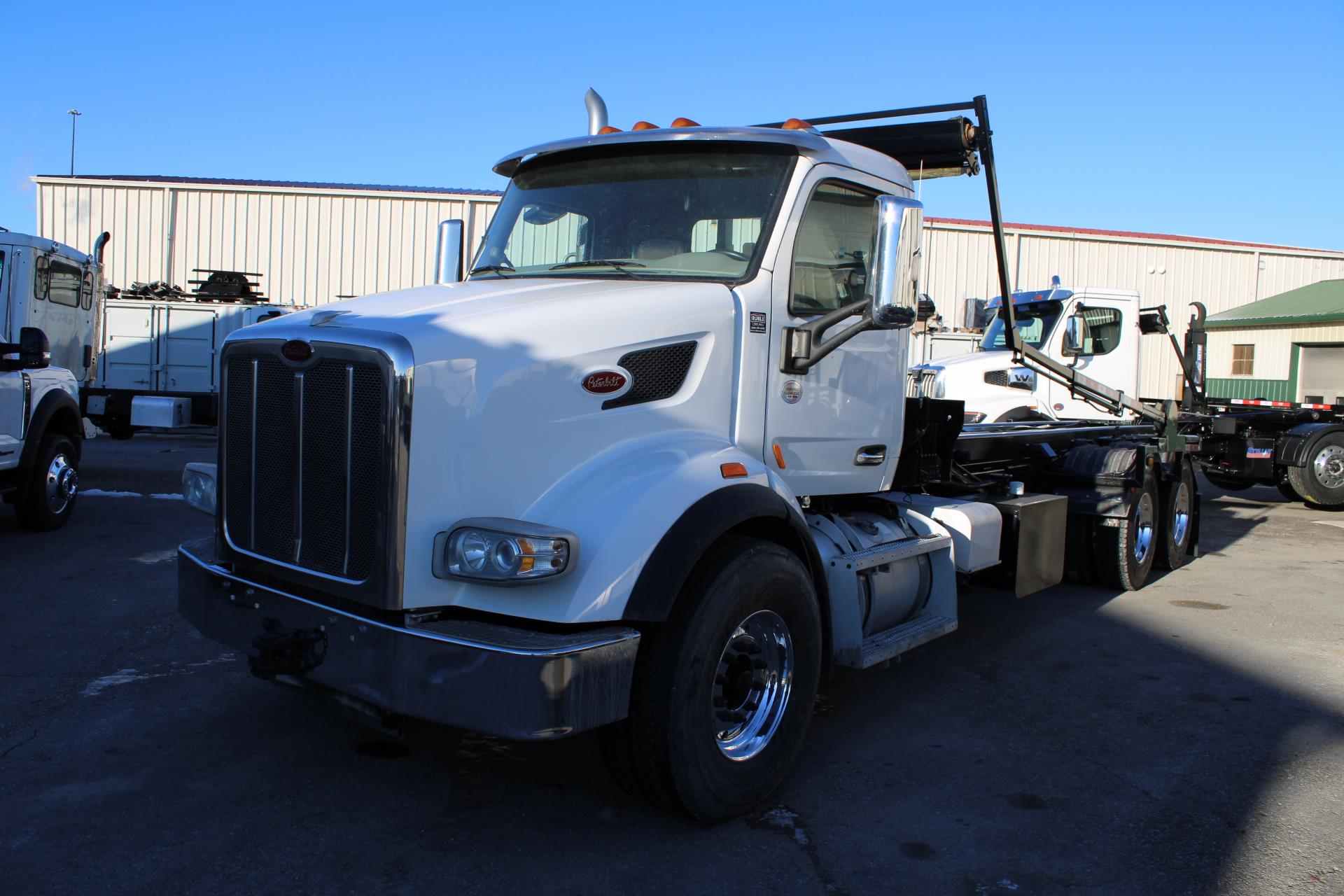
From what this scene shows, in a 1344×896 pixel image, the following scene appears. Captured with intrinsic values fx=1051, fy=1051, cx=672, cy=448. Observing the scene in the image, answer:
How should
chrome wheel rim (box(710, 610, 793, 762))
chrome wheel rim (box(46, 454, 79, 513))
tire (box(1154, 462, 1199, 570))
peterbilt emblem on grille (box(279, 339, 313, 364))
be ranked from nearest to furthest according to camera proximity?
peterbilt emblem on grille (box(279, 339, 313, 364)) → chrome wheel rim (box(710, 610, 793, 762)) → tire (box(1154, 462, 1199, 570)) → chrome wheel rim (box(46, 454, 79, 513))

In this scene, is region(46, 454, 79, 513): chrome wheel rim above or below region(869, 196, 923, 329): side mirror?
below

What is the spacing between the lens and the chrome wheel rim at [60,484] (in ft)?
30.0

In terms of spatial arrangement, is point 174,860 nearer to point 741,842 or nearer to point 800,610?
point 741,842

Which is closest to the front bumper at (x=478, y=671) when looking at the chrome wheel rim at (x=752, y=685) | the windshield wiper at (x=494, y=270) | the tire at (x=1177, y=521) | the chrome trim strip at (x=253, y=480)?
the chrome trim strip at (x=253, y=480)

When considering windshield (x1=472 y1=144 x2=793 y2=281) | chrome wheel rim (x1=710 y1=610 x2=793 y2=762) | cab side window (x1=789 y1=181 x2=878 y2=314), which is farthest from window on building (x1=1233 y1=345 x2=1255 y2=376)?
chrome wheel rim (x1=710 y1=610 x2=793 y2=762)

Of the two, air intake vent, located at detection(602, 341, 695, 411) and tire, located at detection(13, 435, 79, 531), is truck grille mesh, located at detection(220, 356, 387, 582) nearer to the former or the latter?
air intake vent, located at detection(602, 341, 695, 411)

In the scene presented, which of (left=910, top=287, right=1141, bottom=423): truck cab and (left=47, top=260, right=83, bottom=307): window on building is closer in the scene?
(left=47, top=260, right=83, bottom=307): window on building

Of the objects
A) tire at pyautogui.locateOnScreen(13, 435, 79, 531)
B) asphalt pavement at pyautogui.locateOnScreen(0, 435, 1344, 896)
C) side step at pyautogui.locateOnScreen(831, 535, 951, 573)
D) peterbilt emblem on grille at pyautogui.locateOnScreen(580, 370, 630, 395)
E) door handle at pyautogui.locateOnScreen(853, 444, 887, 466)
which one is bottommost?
asphalt pavement at pyautogui.locateOnScreen(0, 435, 1344, 896)

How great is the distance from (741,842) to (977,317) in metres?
10.7

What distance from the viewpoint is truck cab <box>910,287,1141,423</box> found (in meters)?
12.0

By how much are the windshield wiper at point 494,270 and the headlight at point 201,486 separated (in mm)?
1430

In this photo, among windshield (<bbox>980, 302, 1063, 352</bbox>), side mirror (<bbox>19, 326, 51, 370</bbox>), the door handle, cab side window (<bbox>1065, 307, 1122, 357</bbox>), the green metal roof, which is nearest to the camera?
the door handle

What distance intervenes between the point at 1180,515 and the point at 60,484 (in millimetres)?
9837

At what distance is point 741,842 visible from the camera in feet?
12.0
